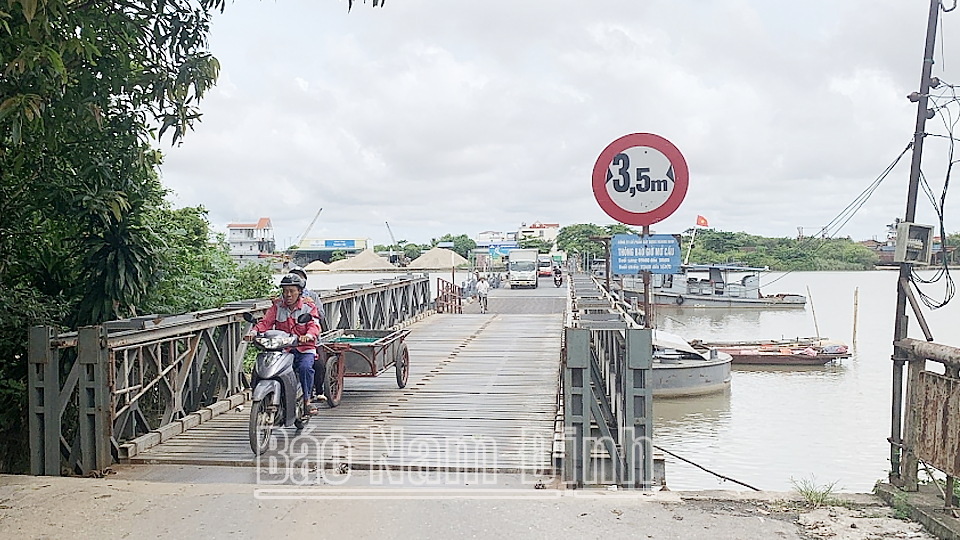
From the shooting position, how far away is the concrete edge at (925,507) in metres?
4.73

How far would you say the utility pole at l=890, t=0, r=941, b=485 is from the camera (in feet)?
18.1

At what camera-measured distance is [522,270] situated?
47.3m

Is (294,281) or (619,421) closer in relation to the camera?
(619,421)

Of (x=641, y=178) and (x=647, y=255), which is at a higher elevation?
(x=641, y=178)

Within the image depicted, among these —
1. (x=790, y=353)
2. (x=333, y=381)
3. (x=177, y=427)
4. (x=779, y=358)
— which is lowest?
(x=779, y=358)

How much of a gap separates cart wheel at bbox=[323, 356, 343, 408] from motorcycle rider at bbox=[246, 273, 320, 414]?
0.83m

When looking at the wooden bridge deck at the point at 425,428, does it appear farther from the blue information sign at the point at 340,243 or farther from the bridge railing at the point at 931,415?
the blue information sign at the point at 340,243

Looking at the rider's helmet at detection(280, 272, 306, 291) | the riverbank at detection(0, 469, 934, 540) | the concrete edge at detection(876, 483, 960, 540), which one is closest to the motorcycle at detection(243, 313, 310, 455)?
the rider's helmet at detection(280, 272, 306, 291)

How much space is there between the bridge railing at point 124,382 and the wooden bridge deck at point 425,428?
246mm

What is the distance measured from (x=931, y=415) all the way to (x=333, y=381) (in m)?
5.40

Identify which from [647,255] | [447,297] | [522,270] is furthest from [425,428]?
[522,270]

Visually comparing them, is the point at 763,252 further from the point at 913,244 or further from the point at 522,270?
the point at 913,244

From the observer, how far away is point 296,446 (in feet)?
22.5

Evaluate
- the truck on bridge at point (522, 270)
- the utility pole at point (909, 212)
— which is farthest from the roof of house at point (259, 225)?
the utility pole at point (909, 212)
